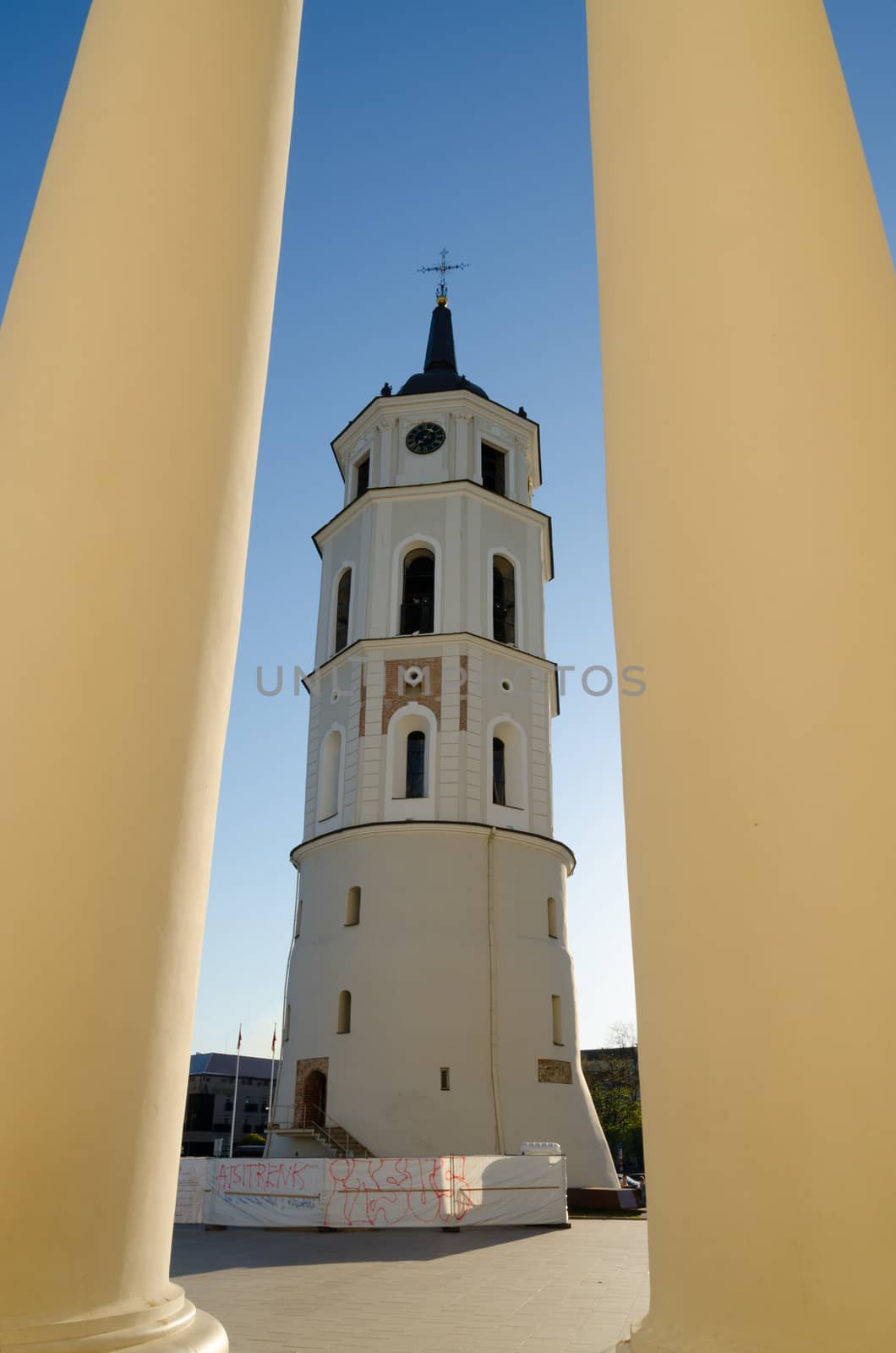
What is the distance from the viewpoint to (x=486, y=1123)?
24422mm

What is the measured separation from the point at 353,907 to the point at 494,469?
1601 cm

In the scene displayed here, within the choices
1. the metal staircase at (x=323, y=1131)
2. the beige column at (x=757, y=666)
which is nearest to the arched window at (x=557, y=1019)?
the metal staircase at (x=323, y=1131)

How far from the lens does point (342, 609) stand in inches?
1294

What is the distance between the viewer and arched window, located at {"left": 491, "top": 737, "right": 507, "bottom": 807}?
29.3 meters

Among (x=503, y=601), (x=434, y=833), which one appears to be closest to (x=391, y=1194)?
(x=434, y=833)

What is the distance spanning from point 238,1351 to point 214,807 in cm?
493

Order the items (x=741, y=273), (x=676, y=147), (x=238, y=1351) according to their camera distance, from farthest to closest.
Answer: (x=238, y=1351) < (x=676, y=147) < (x=741, y=273)

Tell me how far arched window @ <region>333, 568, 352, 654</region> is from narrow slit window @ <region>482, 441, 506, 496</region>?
580cm

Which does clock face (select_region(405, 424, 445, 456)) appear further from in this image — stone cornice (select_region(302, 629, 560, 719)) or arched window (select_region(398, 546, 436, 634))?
stone cornice (select_region(302, 629, 560, 719))

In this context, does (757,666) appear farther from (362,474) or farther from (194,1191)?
(362,474)

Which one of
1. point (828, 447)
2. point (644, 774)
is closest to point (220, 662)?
point (644, 774)

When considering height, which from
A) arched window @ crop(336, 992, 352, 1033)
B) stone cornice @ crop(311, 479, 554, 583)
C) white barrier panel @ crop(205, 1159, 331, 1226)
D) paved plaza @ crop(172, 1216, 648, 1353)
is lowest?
paved plaza @ crop(172, 1216, 648, 1353)

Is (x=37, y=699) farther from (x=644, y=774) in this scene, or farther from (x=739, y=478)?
(x=739, y=478)

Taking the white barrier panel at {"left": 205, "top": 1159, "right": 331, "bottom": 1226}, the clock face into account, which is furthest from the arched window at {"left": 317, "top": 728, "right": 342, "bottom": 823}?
the white barrier panel at {"left": 205, "top": 1159, "right": 331, "bottom": 1226}
